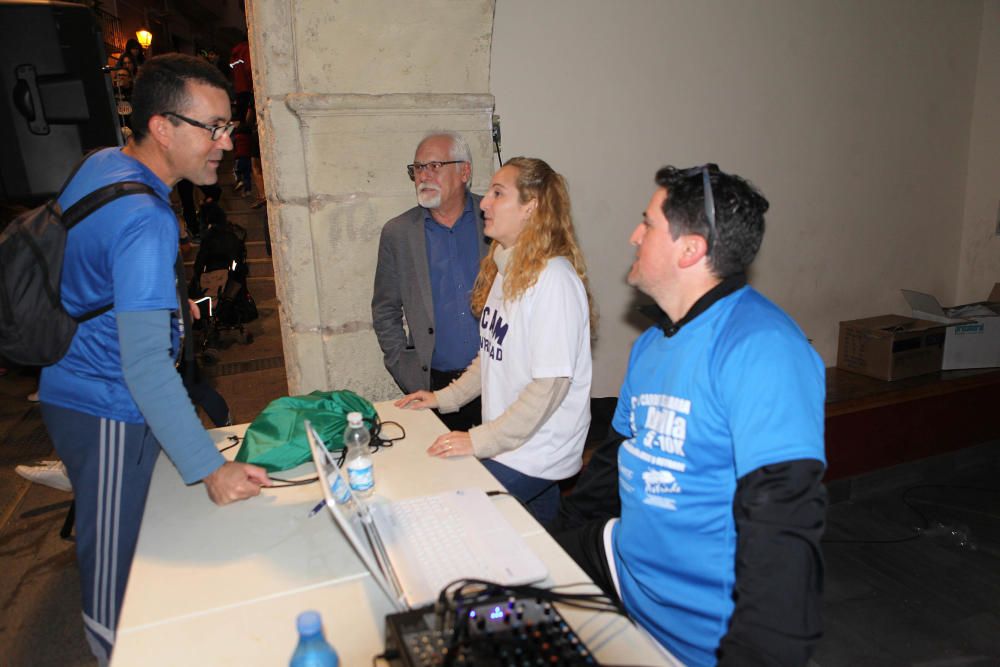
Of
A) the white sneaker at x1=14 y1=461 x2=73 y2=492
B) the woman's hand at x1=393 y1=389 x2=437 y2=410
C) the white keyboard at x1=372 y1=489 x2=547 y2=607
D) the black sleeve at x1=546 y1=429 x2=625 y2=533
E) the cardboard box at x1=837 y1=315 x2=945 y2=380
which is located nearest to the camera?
the white keyboard at x1=372 y1=489 x2=547 y2=607

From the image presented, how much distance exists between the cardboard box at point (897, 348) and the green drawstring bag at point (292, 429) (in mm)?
3635

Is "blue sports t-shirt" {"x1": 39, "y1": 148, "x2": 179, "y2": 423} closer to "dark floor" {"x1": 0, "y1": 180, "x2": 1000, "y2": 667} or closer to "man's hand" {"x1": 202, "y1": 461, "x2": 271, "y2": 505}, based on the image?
"man's hand" {"x1": 202, "y1": 461, "x2": 271, "y2": 505}

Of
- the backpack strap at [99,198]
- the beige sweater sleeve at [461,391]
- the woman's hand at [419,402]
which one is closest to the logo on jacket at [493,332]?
the beige sweater sleeve at [461,391]

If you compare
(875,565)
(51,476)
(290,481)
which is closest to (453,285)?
(290,481)

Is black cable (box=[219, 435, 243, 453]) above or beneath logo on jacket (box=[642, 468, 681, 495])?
beneath

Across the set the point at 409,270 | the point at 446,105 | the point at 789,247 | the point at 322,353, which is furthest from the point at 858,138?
the point at 322,353

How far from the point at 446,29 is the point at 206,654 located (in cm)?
257

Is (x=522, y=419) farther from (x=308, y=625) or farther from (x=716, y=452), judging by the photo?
(x=308, y=625)

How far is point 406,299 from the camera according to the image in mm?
2777

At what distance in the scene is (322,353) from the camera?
3.06 metres

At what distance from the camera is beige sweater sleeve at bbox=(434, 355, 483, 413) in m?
2.34

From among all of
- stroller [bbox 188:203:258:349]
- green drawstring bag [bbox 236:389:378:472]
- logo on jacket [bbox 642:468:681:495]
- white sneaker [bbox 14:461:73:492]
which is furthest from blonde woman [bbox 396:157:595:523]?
stroller [bbox 188:203:258:349]

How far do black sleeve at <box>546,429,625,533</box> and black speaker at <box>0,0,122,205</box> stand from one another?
199 cm

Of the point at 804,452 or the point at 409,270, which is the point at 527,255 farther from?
the point at 804,452
